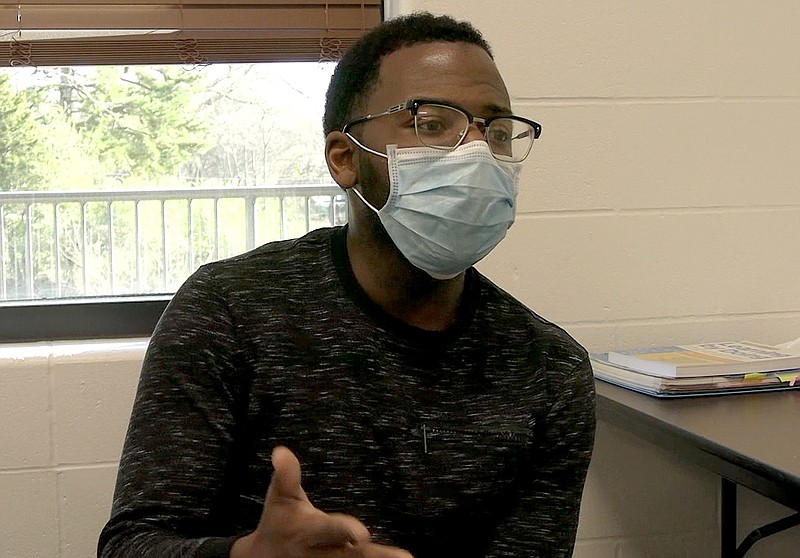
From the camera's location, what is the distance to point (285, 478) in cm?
73

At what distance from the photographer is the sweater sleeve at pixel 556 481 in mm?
1204

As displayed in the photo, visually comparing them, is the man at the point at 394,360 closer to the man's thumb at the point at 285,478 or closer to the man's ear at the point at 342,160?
the man's ear at the point at 342,160

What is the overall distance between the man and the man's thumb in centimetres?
31

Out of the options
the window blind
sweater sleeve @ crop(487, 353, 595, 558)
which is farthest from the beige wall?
sweater sleeve @ crop(487, 353, 595, 558)

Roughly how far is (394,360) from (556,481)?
0.29 meters

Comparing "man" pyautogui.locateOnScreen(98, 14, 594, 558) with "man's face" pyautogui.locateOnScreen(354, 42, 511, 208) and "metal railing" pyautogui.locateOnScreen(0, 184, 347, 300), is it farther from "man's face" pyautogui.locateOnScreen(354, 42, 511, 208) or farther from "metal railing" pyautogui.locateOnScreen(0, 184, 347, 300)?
"metal railing" pyautogui.locateOnScreen(0, 184, 347, 300)

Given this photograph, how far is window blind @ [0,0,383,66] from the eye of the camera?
5.40 ft

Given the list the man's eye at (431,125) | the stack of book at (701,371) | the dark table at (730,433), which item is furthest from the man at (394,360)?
the stack of book at (701,371)

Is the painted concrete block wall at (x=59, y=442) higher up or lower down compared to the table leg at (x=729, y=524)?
higher up

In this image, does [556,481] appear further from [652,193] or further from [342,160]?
[652,193]

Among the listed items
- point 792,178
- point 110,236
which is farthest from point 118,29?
point 792,178

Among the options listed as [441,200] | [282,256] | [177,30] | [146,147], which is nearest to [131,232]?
[146,147]

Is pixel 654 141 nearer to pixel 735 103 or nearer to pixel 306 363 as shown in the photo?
pixel 735 103

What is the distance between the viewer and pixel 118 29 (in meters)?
1.68
